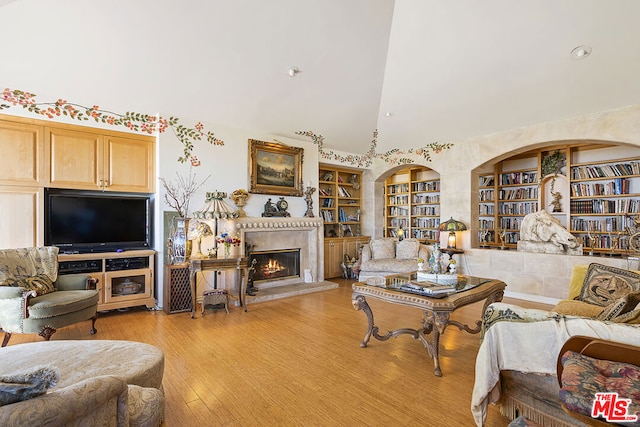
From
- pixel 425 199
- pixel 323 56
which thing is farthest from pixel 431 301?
pixel 425 199

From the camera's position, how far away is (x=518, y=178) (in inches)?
244

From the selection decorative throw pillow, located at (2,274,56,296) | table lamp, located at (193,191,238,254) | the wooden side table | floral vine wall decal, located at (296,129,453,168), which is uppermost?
floral vine wall decal, located at (296,129,453,168)

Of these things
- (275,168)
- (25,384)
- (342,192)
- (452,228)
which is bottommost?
(25,384)

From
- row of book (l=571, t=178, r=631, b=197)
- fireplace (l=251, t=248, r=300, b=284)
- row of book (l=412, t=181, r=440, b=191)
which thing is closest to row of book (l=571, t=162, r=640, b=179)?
row of book (l=571, t=178, r=631, b=197)

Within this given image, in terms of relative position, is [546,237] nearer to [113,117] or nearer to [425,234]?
[425,234]

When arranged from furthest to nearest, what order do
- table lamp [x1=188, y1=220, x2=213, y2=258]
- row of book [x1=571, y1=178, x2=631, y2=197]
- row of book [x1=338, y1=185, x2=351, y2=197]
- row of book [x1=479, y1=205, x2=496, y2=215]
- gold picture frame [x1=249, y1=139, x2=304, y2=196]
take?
row of book [x1=338, y1=185, x2=351, y2=197] → row of book [x1=479, y1=205, x2=496, y2=215] → gold picture frame [x1=249, y1=139, x2=304, y2=196] → row of book [x1=571, y1=178, x2=631, y2=197] → table lamp [x1=188, y1=220, x2=213, y2=258]

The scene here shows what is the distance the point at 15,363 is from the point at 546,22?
5034mm

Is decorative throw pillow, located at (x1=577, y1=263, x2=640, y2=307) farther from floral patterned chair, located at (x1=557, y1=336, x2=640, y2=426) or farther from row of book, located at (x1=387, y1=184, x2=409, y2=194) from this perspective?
row of book, located at (x1=387, y1=184, x2=409, y2=194)

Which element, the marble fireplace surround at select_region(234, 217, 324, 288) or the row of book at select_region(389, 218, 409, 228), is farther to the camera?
the row of book at select_region(389, 218, 409, 228)

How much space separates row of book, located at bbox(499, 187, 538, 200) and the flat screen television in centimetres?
637

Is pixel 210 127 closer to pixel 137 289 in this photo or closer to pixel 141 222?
pixel 141 222

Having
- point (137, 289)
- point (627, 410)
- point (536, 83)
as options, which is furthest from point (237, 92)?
point (627, 410)

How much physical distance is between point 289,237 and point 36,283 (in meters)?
3.45

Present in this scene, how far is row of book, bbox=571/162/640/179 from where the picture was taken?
507 cm
